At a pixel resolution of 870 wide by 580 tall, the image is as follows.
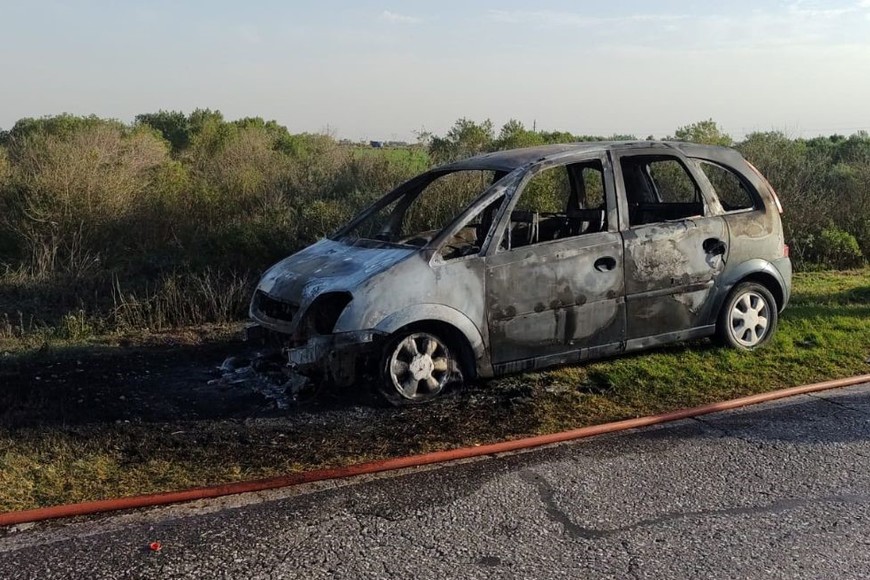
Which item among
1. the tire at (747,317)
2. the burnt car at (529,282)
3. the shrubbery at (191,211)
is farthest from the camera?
the shrubbery at (191,211)

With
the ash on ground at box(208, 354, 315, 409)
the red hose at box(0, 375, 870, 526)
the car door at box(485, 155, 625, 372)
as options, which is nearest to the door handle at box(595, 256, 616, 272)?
the car door at box(485, 155, 625, 372)

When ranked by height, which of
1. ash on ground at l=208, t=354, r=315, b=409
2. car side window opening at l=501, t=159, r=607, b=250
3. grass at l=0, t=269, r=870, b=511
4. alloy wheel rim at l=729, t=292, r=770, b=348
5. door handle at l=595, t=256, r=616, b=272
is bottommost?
grass at l=0, t=269, r=870, b=511

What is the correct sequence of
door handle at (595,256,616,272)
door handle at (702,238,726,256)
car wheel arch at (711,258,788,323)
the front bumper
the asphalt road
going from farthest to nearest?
car wheel arch at (711,258,788,323), door handle at (702,238,726,256), door handle at (595,256,616,272), the front bumper, the asphalt road

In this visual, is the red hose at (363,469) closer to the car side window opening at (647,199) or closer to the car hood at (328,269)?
the car hood at (328,269)

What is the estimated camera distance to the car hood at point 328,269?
5707mm

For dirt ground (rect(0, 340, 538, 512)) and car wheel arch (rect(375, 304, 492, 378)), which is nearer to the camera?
dirt ground (rect(0, 340, 538, 512))

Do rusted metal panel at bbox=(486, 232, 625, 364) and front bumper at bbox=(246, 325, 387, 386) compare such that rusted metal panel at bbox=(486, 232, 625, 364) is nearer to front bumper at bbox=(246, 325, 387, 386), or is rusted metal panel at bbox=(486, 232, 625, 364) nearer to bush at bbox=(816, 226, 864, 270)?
front bumper at bbox=(246, 325, 387, 386)

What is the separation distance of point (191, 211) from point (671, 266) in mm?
10595

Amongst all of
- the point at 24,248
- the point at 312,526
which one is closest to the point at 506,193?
the point at 312,526

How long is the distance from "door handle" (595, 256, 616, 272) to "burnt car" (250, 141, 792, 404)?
0.01 meters

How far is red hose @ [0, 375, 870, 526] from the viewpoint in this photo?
4074 millimetres

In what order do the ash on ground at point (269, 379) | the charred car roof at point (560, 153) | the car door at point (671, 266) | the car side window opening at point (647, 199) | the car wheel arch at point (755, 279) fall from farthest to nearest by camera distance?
the car side window opening at point (647, 199) < the car wheel arch at point (755, 279) < the charred car roof at point (560, 153) < the car door at point (671, 266) < the ash on ground at point (269, 379)

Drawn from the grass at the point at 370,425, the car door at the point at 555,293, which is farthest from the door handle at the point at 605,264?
the grass at the point at 370,425

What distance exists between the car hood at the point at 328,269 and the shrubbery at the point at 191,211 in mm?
3229
